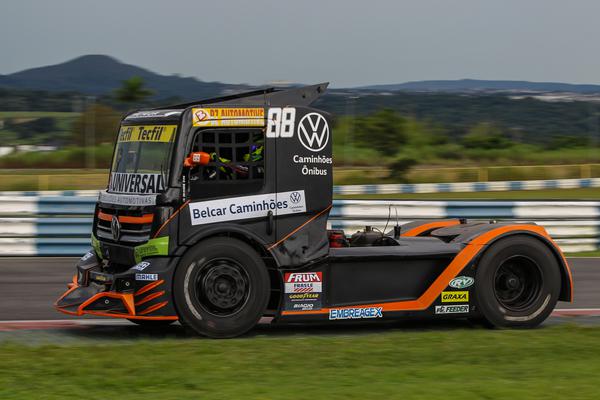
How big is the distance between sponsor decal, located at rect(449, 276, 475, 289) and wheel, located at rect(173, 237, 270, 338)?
1.71 meters

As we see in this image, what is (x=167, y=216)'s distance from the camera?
26.2 ft

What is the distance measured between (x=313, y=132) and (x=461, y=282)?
6.19ft

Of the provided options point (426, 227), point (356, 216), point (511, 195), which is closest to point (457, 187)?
point (511, 195)

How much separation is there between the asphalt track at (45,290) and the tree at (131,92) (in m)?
36.0

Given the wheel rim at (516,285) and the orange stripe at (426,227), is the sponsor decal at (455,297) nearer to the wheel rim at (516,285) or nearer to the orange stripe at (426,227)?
the wheel rim at (516,285)

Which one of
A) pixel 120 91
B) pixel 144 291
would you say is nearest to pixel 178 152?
pixel 144 291

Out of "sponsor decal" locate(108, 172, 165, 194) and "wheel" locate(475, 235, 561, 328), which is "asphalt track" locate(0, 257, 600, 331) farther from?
"sponsor decal" locate(108, 172, 165, 194)

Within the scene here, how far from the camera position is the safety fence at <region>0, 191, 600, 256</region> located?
1436cm

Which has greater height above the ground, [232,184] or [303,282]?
[232,184]

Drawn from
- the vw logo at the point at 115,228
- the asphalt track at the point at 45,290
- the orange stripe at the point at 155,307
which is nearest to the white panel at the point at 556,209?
the asphalt track at the point at 45,290

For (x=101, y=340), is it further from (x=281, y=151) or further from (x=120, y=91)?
(x=120, y=91)

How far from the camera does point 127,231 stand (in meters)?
8.20

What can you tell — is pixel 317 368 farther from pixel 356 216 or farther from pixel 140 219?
pixel 356 216

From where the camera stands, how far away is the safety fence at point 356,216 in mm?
14359
